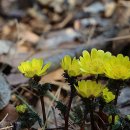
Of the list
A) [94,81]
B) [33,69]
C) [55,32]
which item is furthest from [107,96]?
[55,32]

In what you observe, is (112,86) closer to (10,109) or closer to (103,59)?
(103,59)

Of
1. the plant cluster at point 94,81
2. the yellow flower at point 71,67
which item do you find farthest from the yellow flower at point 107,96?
the yellow flower at point 71,67

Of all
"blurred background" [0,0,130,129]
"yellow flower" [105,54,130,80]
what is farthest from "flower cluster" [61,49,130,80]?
"blurred background" [0,0,130,129]

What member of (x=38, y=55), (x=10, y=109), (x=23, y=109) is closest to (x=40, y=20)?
(x=38, y=55)

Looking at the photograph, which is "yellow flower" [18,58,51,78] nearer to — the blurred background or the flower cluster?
the flower cluster

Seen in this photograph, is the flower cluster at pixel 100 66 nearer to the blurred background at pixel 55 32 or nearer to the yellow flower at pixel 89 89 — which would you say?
the yellow flower at pixel 89 89

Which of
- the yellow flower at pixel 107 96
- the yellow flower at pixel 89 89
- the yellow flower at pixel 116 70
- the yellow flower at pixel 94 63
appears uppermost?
the yellow flower at pixel 94 63
